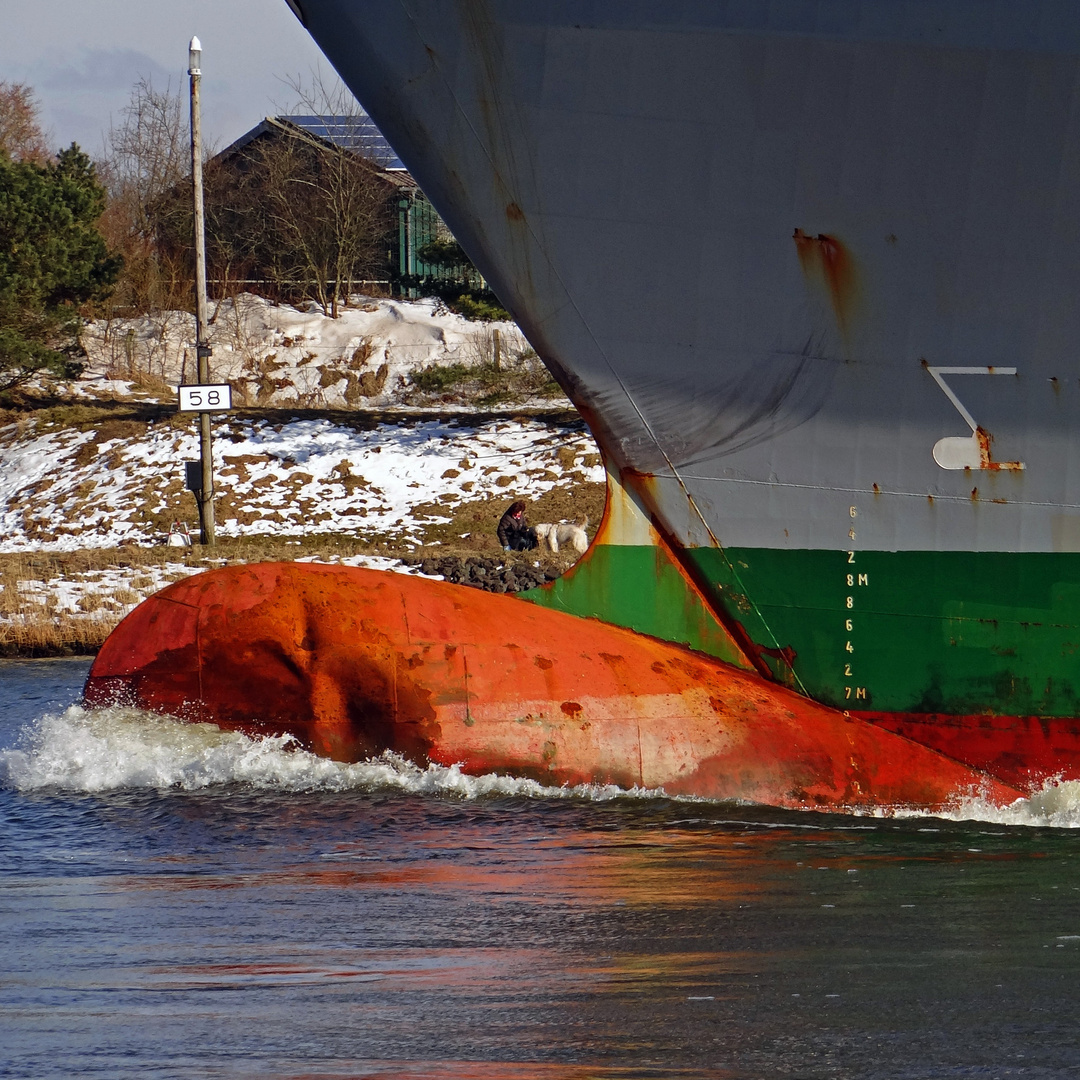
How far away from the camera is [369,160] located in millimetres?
34969

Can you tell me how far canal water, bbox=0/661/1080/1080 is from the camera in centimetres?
358

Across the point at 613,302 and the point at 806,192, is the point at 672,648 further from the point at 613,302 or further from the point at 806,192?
the point at 806,192

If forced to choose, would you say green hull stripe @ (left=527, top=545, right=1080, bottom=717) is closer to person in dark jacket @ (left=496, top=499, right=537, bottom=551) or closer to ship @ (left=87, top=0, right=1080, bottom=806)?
ship @ (left=87, top=0, right=1080, bottom=806)

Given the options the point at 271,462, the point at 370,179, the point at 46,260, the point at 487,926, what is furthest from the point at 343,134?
the point at 487,926

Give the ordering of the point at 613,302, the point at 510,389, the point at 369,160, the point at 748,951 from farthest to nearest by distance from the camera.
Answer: the point at 369,160 < the point at 510,389 < the point at 613,302 < the point at 748,951

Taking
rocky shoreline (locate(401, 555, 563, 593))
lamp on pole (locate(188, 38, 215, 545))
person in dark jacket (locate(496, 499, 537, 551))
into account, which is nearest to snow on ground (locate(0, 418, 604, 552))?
Result: lamp on pole (locate(188, 38, 215, 545))

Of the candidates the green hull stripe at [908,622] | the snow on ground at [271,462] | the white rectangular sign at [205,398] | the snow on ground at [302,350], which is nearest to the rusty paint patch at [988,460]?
the green hull stripe at [908,622]

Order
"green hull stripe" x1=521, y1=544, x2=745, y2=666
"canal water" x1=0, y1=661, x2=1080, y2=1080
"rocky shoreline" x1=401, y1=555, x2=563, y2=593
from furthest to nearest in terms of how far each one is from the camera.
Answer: "rocky shoreline" x1=401, y1=555, x2=563, y2=593, "green hull stripe" x1=521, y1=544, x2=745, y2=666, "canal water" x1=0, y1=661, x2=1080, y2=1080

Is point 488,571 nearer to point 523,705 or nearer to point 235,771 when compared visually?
point 235,771

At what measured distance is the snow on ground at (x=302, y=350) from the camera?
27359 mm

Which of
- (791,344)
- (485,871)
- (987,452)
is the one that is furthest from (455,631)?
(987,452)

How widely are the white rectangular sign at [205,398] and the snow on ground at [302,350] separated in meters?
8.59

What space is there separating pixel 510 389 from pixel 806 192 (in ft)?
64.9

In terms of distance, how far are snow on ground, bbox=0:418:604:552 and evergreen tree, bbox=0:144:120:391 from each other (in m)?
1.62
